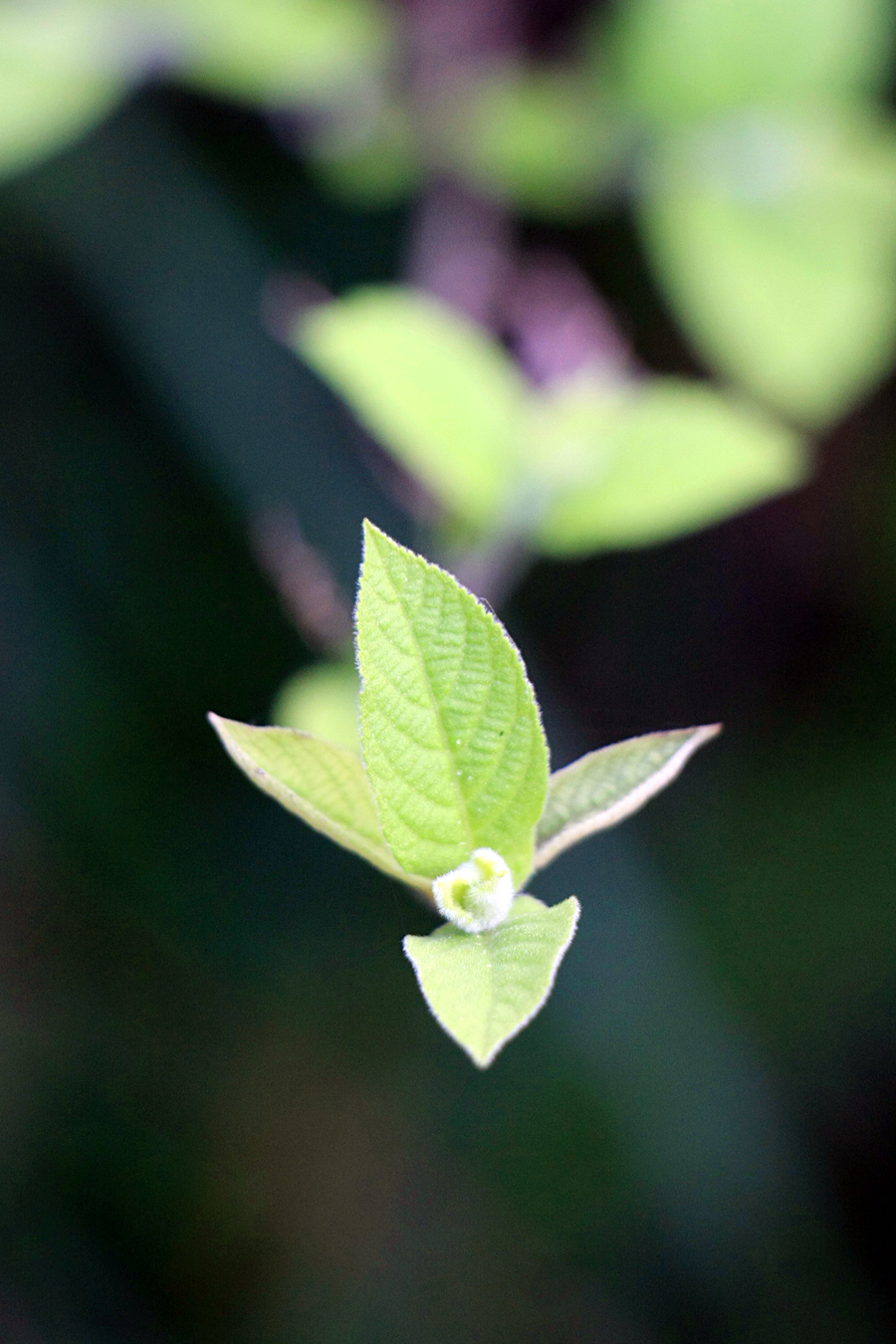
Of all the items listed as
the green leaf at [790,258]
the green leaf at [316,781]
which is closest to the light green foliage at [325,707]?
the green leaf at [316,781]

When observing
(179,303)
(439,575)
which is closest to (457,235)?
(179,303)

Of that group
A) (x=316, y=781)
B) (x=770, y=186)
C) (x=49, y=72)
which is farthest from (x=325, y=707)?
(x=770, y=186)

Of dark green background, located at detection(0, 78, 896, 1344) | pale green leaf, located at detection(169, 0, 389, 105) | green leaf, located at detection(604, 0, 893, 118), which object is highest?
pale green leaf, located at detection(169, 0, 389, 105)

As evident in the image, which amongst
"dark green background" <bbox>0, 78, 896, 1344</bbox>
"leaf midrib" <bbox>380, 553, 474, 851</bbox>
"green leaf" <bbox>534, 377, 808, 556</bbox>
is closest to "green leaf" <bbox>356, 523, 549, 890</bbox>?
"leaf midrib" <bbox>380, 553, 474, 851</bbox>

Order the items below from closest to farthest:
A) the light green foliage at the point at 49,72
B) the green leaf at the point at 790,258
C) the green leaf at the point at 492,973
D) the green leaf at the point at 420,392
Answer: the green leaf at the point at 492,973 < the green leaf at the point at 420,392 < the light green foliage at the point at 49,72 < the green leaf at the point at 790,258

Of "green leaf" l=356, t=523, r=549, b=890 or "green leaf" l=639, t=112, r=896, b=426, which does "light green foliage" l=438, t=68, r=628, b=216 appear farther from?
"green leaf" l=356, t=523, r=549, b=890

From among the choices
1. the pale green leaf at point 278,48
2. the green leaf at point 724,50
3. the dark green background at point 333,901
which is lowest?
the dark green background at point 333,901

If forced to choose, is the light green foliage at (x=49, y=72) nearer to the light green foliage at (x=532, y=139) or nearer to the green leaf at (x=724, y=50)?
the light green foliage at (x=532, y=139)

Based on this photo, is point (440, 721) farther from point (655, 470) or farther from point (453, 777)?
point (655, 470)
